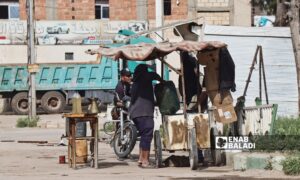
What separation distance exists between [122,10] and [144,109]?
3224 centimetres

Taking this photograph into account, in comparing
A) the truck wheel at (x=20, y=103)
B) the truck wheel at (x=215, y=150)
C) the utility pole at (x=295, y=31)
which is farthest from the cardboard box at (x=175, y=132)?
the truck wheel at (x=20, y=103)

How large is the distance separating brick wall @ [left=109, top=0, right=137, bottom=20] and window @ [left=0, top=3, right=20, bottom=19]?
218 inches

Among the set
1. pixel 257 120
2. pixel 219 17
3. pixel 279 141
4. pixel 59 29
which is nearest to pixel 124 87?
pixel 257 120

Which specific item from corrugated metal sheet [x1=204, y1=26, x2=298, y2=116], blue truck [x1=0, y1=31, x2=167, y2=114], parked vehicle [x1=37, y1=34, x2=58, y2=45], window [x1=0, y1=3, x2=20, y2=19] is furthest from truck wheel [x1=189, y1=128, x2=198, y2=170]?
window [x1=0, y1=3, x2=20, y2=19]

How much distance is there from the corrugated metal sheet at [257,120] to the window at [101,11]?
32.1m

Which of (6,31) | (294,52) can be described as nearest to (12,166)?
(294,52)

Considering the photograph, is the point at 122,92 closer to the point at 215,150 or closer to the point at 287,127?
the point at 215,150

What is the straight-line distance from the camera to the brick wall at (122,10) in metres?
45.2

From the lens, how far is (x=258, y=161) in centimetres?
1270

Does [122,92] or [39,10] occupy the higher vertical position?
[39,10]

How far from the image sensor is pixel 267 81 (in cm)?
2117

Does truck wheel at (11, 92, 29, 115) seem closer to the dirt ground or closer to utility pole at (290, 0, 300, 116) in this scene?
the dirt ground

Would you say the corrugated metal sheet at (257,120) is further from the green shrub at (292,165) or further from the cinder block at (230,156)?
the green shrub at (292,165)

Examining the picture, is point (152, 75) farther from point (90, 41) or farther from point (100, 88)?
point (90, 41)
